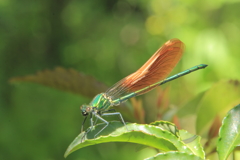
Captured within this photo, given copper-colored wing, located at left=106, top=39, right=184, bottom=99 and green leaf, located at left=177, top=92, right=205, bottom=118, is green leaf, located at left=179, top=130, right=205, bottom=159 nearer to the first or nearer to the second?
green leaf, located at left=177, top=92, right=205, bottom=118

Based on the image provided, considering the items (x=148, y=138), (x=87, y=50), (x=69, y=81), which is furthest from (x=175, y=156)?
(x=87, y=50)

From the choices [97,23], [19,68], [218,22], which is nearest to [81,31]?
[97,23]

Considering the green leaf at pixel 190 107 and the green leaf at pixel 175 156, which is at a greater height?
the green leaf at pixel 190 107

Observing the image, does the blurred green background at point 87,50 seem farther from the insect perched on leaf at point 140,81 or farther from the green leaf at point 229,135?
the green leaf at point 229,135

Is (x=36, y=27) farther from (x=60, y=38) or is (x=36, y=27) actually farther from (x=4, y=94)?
(x=4, y=94)

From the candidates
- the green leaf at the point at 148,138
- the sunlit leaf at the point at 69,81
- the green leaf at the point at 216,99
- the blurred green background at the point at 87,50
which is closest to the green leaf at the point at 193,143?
the green leaf at the point at 148,138

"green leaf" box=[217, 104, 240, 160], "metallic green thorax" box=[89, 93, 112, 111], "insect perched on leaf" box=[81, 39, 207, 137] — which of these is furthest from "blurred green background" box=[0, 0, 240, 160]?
"green leaf" box=[217, 104, 240, 160]
